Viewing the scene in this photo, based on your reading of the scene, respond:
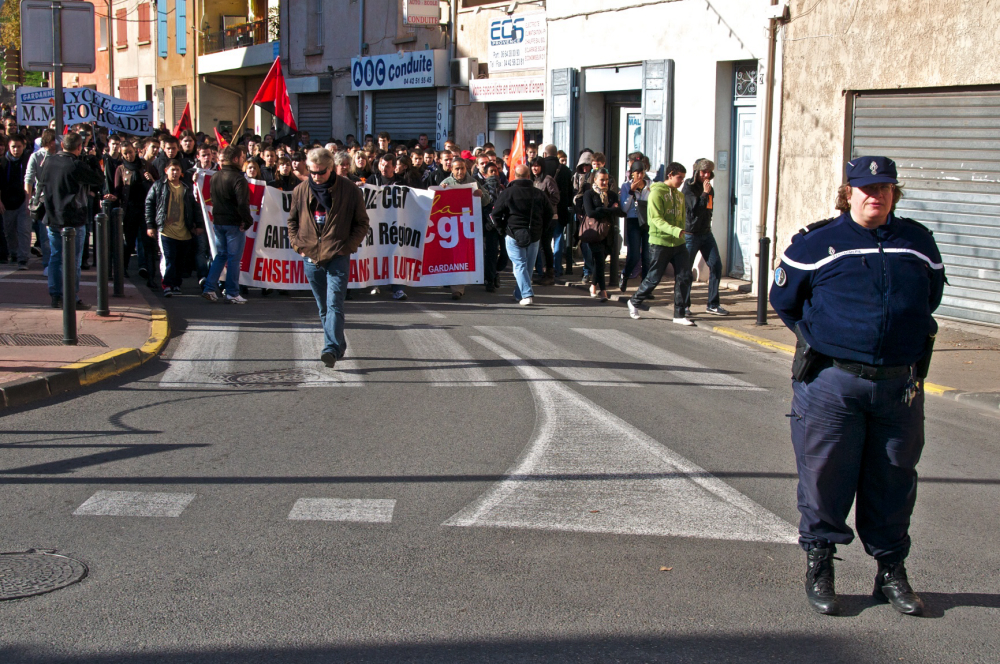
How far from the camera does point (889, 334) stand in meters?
4.34

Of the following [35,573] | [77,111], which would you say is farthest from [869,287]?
[77,111]

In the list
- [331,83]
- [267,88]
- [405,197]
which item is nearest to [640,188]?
[405,197]

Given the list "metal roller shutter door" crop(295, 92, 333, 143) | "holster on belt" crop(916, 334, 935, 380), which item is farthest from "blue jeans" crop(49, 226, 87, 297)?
"metal roller shutter door" crop(295, 92, 333, 143)

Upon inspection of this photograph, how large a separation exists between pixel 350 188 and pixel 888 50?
26.4ft

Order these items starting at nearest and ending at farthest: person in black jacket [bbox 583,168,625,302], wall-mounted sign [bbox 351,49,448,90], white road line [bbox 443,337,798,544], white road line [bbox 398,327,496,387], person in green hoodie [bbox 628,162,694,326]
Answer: white road line [bbox 443,337,798,544] < white road line [bbox 398,327,496,387] < person in green hoodie [bbox 628,162,694,326] < person in black jacket [bbox 583,168,625,302] < wall-mounted sign [bbox 351,49,448,90]

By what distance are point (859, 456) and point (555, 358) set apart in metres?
5.83

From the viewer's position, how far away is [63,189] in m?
11.4

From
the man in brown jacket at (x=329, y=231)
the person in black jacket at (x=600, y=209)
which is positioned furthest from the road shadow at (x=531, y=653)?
the person in black jacket at (x=600, y=209)

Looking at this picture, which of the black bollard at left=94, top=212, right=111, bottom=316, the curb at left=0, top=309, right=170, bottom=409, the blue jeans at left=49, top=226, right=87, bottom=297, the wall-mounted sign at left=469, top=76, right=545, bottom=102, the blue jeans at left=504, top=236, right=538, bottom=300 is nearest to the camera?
the curb at left=0, top=309, right=170, bottom=409

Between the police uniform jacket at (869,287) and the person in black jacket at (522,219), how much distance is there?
9.63 meters

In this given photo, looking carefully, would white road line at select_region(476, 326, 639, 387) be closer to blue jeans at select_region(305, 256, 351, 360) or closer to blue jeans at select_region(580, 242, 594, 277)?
blue jeans at select_region(305, 256, 351, 360)

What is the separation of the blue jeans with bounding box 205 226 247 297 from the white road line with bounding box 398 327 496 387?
116 inches

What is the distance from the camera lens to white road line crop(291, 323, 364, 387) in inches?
352

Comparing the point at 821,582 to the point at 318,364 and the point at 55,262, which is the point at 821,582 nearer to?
the point at 318,364
